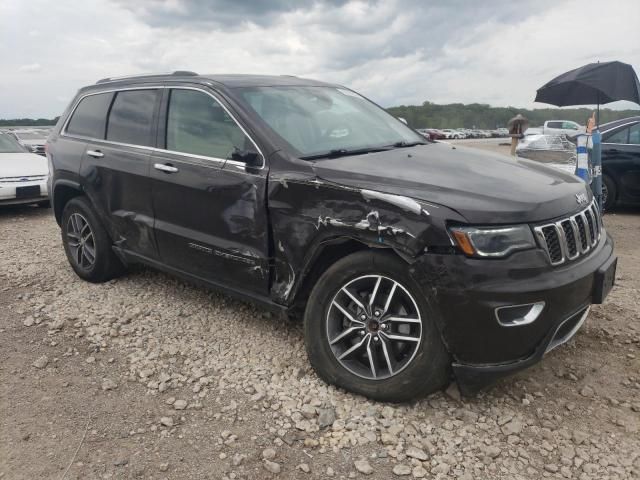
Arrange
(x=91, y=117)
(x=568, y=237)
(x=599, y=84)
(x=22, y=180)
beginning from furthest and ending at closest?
(x=22, y=180)
(x=599, y=84)
(x=91, y=117)
(x=568, y=237)

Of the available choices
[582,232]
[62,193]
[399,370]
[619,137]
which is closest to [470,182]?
[582,232]

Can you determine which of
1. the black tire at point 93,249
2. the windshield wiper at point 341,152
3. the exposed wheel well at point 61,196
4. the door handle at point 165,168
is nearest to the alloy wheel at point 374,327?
the windshield wiper at point 341,152

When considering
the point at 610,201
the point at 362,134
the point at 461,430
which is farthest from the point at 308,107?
the point at 610,201

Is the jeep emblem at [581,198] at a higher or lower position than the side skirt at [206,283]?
higher

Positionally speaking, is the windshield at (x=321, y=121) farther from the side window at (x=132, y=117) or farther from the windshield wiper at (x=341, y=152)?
the side window at (x=132, y=117)

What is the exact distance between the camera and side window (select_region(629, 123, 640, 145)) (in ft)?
25.9

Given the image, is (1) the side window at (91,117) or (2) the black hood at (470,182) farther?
(1) the side window at (91,117)

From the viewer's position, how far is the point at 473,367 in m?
2.59

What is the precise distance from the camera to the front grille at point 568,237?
2563 mm

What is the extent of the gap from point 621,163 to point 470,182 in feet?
21.1

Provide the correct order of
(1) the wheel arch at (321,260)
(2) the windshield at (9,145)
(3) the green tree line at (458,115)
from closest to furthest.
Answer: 1. (1) the wheel arch at (321,260)
2. (2) the windshield at (9,145)
3. (3) the green tree line at (458,115)

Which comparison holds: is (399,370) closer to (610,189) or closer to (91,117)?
(91,117)

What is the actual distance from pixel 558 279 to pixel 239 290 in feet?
6.27

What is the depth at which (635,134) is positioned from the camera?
26.0 ft
